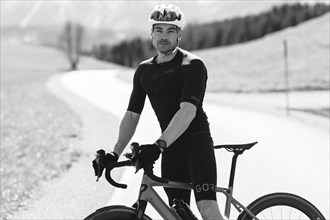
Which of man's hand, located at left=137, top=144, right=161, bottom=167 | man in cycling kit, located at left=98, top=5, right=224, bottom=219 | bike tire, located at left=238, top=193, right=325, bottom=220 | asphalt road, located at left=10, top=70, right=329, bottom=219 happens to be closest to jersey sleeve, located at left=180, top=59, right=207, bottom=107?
man in cycling kit, located at left=98, top=5, right=224, bottom=219

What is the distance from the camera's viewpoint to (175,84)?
3.68m

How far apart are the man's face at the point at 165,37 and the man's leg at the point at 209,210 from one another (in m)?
0.94

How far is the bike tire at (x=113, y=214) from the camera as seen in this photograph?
3.37m

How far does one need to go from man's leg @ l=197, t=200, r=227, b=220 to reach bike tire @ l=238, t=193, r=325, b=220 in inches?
18.0

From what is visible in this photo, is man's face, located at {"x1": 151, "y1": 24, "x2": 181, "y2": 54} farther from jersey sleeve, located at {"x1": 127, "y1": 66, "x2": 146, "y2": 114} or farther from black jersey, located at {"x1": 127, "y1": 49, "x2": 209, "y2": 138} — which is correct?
jersey sleeve, located at {"x1": 127, "y1": 66, "x2": 146, "y2": 114}

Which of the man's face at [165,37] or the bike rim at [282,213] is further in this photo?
the bike rim at [282,213]

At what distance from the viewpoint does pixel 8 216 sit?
6.98m

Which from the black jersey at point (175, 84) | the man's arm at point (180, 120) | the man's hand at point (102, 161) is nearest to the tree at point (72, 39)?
the black jersey at point (175, 84)

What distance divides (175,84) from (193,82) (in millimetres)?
145

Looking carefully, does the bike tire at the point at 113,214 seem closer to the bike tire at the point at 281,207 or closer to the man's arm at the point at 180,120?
the man's arm at the point at 180,120

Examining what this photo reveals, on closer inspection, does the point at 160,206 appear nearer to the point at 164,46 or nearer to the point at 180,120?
the point at 180,120

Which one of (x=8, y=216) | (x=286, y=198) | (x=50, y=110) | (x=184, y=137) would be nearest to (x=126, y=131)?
(x=184, y=137)

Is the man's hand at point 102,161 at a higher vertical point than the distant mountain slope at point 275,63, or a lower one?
higher

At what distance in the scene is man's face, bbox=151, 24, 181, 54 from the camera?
3.71 meters
